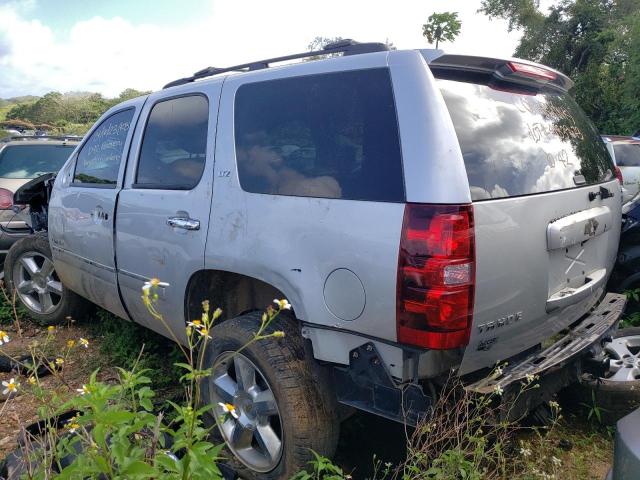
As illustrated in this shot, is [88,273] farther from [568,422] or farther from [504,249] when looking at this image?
[568,422]

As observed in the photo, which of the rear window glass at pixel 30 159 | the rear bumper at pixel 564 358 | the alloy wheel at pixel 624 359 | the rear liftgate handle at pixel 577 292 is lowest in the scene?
the alloy wheel at pixel 624 359

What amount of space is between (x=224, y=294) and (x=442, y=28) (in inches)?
73.7

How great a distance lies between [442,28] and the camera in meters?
2.71

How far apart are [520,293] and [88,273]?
3.16m

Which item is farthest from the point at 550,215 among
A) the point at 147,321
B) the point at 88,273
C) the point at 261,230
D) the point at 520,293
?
the point at 88,273

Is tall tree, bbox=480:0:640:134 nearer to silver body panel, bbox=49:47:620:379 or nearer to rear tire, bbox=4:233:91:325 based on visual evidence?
silver body panel, bbox=49:47:620:379

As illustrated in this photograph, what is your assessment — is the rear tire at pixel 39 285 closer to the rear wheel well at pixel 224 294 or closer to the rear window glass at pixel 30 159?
the rear window glass at pixel 30 159

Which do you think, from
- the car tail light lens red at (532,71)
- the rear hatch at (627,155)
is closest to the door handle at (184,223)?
the car tail light lens red at (532,71)

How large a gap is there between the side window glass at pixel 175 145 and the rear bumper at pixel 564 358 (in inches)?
74.0

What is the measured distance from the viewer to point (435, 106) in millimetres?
2066

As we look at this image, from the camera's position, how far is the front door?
291cm

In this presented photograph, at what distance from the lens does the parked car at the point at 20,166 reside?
19.2ft

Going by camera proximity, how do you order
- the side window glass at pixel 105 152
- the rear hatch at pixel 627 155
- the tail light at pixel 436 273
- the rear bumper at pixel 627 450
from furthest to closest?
the rear hatch at pixel 627 155, the side window glass at pixel 105 152, the tail light at pixel 436 273, the rear bumper at pixel 627 450

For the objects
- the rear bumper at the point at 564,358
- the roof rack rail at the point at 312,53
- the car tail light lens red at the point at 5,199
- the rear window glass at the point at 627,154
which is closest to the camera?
the rear bumper at the point at 564,358
